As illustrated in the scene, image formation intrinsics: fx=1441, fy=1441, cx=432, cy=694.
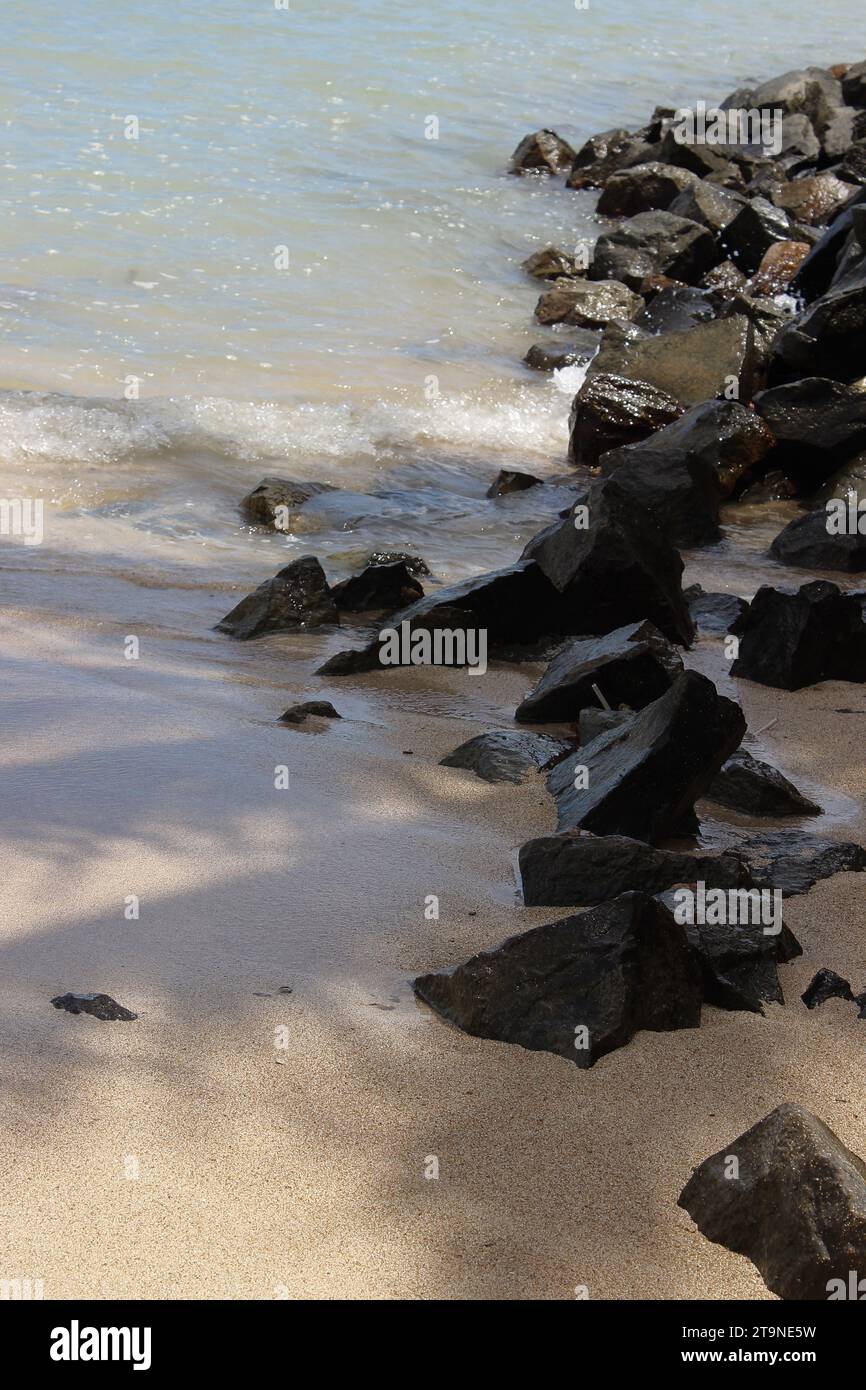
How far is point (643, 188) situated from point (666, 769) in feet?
45.1

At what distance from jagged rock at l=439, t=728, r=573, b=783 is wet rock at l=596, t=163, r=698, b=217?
511 inches

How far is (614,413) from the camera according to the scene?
8.74 meters

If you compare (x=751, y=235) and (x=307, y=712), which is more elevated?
(x=751, y=235)

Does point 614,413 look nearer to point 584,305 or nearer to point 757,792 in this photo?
point 584,305

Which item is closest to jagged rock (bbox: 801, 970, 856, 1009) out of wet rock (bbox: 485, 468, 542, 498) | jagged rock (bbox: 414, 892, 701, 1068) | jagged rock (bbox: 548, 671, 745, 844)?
jagged rock (bbox: 414, 892, 701, 1068)

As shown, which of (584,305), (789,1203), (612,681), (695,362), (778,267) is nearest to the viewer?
(789,1203)

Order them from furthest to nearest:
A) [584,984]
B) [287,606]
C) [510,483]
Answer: [510,483] → [287,606] → [584,984]

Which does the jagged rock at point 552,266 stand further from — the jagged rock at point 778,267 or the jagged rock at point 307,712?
the jagged rock at point 307,712

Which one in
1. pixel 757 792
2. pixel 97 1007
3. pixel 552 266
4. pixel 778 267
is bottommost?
pixel 757 792

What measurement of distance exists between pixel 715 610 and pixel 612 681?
1.48 m

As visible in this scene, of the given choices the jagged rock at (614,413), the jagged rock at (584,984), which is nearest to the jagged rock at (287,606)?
the jagged rock at (584,984)

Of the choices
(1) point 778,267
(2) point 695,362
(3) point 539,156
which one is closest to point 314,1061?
(2) point 695,362

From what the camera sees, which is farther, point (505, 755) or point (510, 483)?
point (510, 483)

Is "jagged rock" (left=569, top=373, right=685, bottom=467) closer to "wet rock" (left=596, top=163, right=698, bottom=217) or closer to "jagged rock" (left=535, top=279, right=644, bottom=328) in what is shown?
"jagged rock" (left=535, top=279, right=644, bottom=328)
